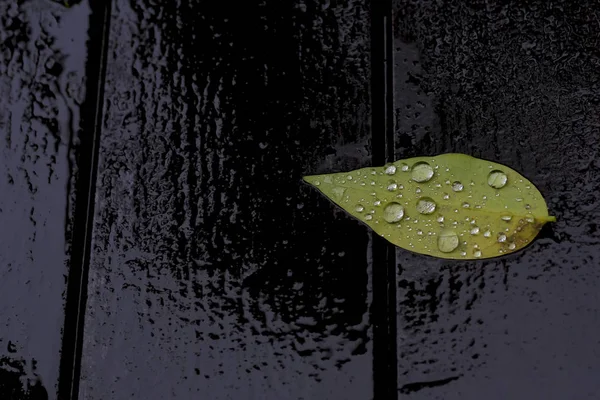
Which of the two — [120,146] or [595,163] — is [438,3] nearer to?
[595,163]

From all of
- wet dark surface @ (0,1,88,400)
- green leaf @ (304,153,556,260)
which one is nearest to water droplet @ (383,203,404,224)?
green leaf @ (304,153,556,260)

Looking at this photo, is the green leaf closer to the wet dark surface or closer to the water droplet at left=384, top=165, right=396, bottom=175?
the water droplet at left=384, top=165, right=396, bottom=175

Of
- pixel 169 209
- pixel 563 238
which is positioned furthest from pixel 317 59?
pixel 563 238

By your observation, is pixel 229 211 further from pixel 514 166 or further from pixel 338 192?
pixel 514 166

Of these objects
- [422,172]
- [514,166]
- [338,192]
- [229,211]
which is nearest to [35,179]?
[229,211]

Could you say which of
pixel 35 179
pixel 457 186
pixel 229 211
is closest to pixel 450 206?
pixel 457 186

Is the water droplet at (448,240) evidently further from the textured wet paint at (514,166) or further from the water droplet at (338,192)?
the water droplet at (338,192)
